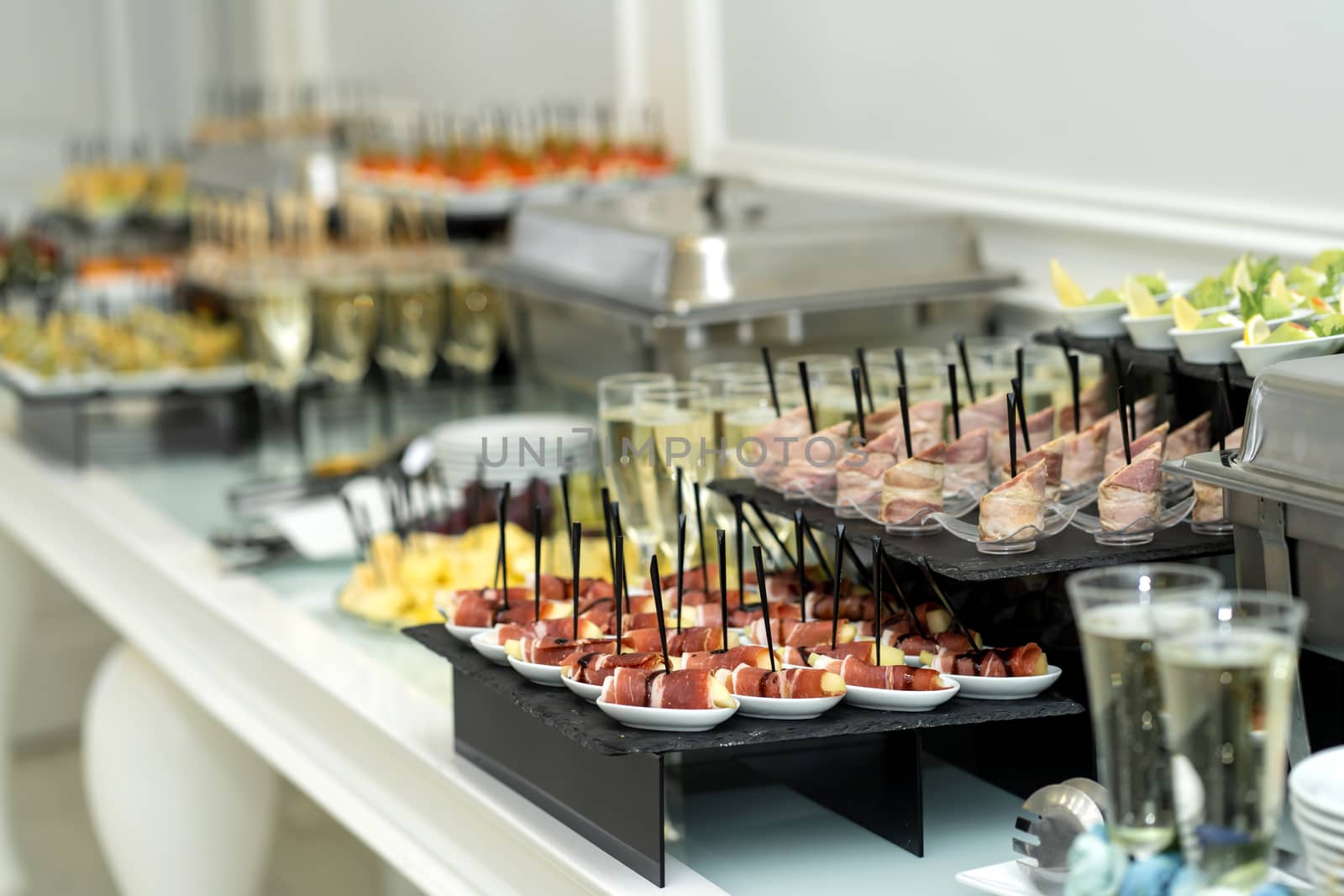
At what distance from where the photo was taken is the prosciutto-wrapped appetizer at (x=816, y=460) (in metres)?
1.36

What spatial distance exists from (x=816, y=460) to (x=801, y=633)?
0.16 m

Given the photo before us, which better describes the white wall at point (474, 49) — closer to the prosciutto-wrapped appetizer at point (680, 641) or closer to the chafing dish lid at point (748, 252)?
the chafing dish lid at point (748, 252)

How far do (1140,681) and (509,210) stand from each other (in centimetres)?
206

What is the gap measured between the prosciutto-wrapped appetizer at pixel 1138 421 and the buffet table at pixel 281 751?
0.29 metres

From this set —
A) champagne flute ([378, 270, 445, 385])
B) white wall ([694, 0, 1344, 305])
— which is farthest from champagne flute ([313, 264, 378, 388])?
white wall ([694, 0, 1344, 305])

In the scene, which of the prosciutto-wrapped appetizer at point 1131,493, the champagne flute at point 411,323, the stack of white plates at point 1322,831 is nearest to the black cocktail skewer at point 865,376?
the prosciutto-wrapped appetizer at point 1131,493

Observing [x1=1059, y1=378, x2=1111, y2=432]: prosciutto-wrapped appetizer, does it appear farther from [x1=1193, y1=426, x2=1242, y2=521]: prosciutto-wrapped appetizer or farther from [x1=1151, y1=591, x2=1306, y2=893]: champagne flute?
[x1=1151, y1=591, x2=1306, y2=893]: champagne flute

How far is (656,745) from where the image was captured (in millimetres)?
1083

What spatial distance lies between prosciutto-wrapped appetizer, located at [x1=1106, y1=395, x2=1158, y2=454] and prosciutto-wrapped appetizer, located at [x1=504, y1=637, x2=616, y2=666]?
437mm

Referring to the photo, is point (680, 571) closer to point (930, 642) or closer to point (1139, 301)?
point (930, 642)

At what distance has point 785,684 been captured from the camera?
113 cm

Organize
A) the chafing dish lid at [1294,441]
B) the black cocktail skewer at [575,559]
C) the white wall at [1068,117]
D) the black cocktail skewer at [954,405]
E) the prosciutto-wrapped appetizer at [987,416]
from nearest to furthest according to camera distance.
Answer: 1. the chafing dish lid at [1294,441]
2. the black cocktail skewer at [575,559]
3. the black cocktail skewer at [954,405]
4. the prosciutto-wrapped appetizer at [987,416]
5. the white wall at [1068,117]

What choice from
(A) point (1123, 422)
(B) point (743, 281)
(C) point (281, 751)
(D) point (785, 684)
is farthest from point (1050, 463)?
(C) point (281, 751)

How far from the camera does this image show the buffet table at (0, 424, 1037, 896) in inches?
48.8
